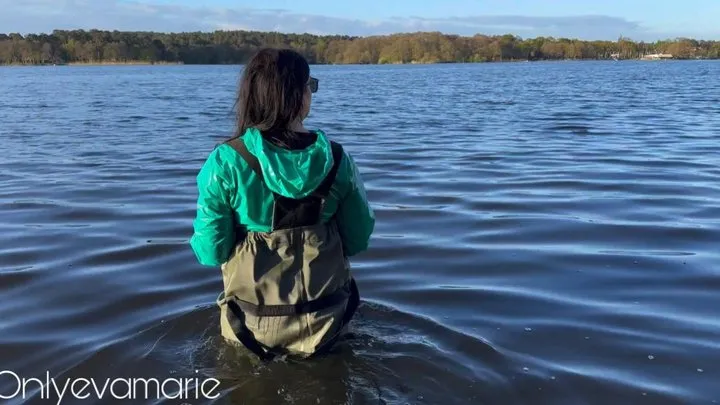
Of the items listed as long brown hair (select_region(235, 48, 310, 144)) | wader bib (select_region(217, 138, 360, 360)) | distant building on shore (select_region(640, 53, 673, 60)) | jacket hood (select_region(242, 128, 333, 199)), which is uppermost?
long brown hair (select_region(235, 48, 310, 144))

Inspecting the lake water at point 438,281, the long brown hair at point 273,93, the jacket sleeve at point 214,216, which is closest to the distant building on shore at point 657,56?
the lake water at point 438,281

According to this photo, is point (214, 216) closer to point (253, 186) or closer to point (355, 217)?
point (253, 186)

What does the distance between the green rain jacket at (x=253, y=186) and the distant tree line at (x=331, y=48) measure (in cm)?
11647

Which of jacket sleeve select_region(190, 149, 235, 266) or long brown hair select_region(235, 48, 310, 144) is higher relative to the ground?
long brown hair select_region(235, 48, 310, 144)

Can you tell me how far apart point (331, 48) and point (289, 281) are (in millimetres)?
140602

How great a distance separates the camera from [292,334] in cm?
416

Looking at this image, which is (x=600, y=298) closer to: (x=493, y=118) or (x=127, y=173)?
(x=127, y=173)

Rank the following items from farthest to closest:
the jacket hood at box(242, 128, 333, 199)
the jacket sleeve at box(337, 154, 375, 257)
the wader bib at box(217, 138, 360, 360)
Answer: the jacket sleeve at box(337, 154, 375, 257)
the wader bib at box(217, 138, 360, 360)
the jacket hood at box(242, 128, 333, 199)

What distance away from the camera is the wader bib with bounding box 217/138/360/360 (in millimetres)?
3973

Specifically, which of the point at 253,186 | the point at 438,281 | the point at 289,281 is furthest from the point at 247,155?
the point at 438,281

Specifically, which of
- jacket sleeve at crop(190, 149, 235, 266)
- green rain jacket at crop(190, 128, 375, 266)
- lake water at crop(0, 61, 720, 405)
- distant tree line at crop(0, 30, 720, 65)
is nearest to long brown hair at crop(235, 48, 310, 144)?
green rain jacket at crop(190, 128, 375, 266)

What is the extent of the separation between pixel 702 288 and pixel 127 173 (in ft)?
28.1

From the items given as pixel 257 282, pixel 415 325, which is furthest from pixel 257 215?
pixel 415 325

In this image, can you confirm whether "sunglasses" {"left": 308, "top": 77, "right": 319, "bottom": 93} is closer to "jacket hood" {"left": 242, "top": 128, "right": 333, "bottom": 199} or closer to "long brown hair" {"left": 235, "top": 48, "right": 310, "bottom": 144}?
"long brown hair" {"left": 235, "top": 48, "right": 310, "bottom": 144}
